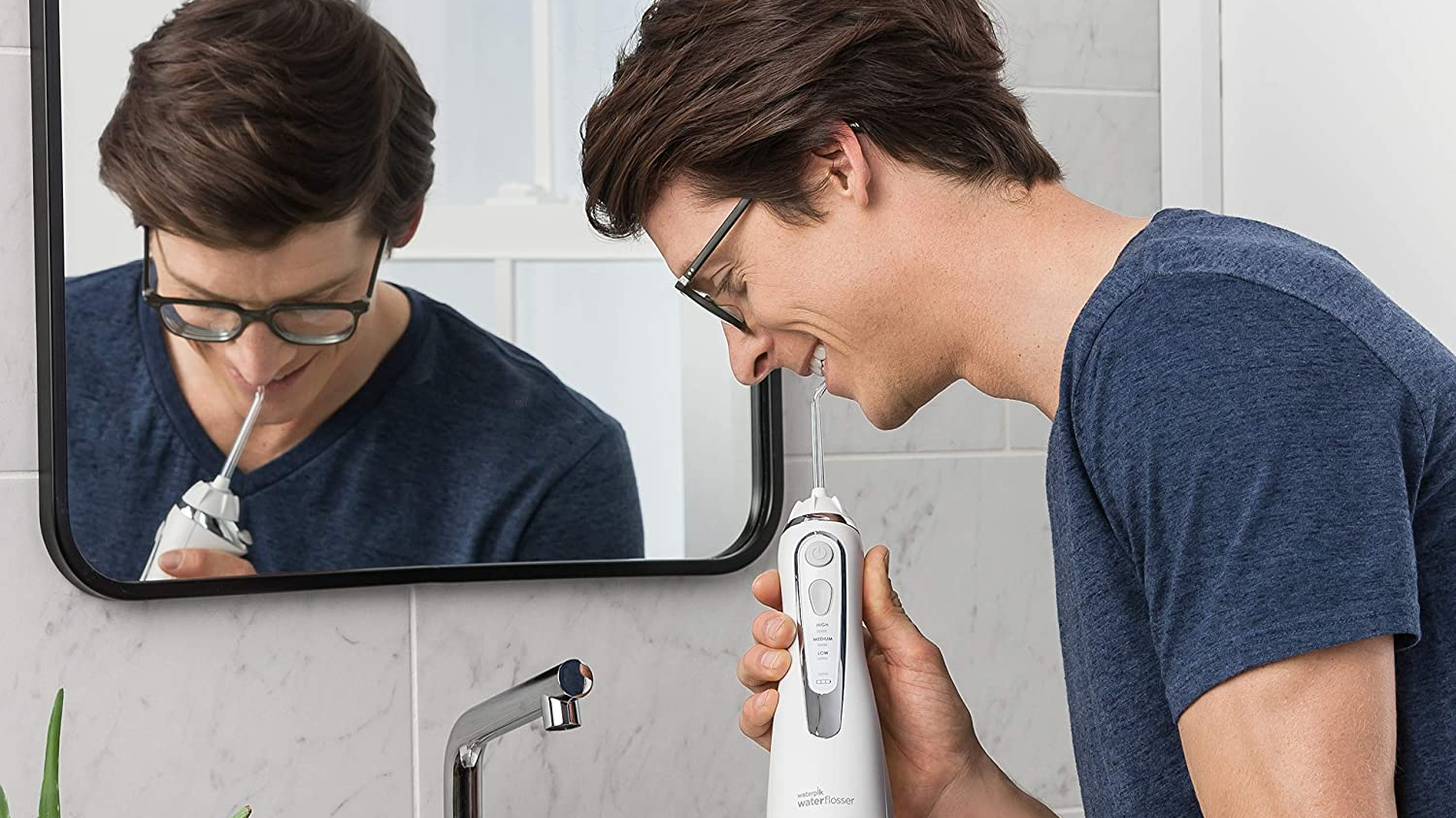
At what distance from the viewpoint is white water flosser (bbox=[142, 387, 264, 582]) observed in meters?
1.02

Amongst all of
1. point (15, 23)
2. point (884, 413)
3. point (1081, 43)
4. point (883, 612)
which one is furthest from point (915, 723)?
point (15, 23)

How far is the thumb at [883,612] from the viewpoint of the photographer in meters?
0.85

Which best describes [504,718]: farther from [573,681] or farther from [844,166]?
[844,166]

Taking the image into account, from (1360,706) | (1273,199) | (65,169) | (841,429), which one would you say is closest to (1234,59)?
(1273,199)

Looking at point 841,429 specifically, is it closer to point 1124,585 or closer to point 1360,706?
point 1124,585

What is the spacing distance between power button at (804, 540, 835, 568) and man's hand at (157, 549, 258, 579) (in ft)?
1.51

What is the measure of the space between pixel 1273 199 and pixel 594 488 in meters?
0.66

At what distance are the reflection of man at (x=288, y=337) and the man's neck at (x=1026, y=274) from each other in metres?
0.45

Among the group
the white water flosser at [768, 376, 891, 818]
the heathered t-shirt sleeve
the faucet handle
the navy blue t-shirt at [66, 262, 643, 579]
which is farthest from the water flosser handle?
the navy blue t-shirt at [66, 262, 643, 579]

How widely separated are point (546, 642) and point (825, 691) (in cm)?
40

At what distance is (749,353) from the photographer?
34.3 inches

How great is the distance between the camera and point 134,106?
101cm

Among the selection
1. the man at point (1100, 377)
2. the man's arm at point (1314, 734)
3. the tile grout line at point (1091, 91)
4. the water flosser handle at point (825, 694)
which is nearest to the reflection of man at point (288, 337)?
the man at point (1100, 377)

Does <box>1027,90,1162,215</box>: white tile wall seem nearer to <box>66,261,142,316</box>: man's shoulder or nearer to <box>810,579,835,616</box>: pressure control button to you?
<box>810,579,835,616</box>: pressure control button
